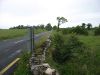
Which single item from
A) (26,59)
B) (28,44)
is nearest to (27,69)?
(26,59)

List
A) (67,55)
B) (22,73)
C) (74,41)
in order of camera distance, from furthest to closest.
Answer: (74,41)
(67,55)
(22,73)

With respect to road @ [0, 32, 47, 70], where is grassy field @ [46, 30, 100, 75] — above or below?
below

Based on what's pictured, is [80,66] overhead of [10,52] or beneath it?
beneath

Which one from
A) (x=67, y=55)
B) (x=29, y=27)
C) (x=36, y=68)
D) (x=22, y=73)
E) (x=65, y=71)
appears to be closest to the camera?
(x=36, y=68)

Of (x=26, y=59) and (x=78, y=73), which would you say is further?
(x=78, y=73)

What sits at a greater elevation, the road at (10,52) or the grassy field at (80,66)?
the road at (10,52)

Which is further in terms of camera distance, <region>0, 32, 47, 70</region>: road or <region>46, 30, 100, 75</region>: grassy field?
<region>46, 30, 100, 75</region>: grassy field

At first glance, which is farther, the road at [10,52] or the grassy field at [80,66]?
the grassy field at [80,66]

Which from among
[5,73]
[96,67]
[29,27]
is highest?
[29,27]

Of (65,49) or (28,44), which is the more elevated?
(28,44)

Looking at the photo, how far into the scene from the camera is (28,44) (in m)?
10.6

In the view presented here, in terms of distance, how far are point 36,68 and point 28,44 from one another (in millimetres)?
4071

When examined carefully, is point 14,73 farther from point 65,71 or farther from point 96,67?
point 96,67

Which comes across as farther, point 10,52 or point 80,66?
point 10,52
